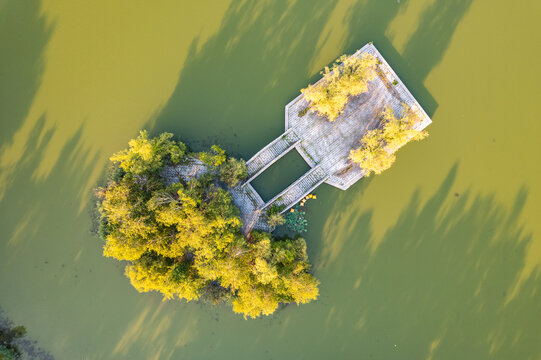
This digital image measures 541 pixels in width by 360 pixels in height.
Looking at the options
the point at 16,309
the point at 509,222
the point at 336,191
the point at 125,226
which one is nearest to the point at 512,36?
the point at 509,222

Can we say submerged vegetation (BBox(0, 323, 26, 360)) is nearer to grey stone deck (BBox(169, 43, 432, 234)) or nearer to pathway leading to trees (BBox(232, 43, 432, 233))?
grey stone deck (BBox(169, 43, 432, 234))

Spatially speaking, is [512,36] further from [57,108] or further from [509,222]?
[57,108]

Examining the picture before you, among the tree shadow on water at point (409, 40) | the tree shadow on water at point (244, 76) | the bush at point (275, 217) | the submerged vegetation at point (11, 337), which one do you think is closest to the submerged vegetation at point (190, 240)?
the bush at point (275, 217)

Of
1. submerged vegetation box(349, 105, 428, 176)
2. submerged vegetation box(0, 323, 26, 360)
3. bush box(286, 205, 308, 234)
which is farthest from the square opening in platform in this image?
submerged vegetation box(0, 323, 26, 360)

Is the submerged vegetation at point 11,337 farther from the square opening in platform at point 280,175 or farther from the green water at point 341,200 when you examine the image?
the square opening in platform at point 280,175

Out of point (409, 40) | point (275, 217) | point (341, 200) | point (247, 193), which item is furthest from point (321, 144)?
point (409, 40)

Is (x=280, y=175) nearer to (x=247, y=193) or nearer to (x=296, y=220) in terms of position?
(x=247, y=193)
